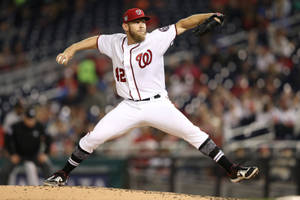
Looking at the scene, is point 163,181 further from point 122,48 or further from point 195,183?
point 122,48

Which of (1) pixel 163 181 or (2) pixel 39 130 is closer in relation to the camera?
(2) pixel 39 130

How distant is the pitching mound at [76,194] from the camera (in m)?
6.14

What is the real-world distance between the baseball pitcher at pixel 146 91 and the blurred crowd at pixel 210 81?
3759 millimetres

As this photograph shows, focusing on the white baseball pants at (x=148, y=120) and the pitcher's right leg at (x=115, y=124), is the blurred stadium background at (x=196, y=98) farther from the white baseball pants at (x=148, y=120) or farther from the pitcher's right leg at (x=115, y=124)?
the white baseball pants at (x=148, y=120)

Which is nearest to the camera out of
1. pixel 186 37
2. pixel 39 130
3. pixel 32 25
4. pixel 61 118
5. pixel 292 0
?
pixel 39 130

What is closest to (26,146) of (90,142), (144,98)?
(90,142)

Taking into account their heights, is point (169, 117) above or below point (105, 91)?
above

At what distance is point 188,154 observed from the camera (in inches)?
449

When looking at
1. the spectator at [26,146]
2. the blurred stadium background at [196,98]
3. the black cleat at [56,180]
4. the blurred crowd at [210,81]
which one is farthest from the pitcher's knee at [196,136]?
the blurred stadium background at [196,98]

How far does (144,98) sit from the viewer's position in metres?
6.37

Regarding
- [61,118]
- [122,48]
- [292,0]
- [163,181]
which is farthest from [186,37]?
[122,48]

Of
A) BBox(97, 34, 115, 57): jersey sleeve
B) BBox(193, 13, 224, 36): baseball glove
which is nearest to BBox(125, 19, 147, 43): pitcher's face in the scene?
BBox(97, 34, 115, 57): jersey sleeve

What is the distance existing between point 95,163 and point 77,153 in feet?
15.7

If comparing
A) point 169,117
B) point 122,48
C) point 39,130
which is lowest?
point 39,130
